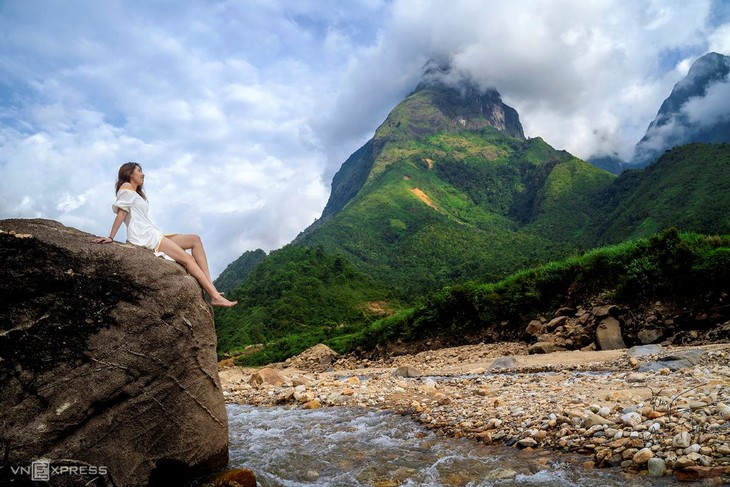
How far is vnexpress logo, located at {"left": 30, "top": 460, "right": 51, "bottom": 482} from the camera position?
15.8 ft

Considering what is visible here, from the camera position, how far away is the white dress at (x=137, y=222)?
7137mm

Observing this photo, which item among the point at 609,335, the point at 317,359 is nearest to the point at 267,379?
the point at 317,359

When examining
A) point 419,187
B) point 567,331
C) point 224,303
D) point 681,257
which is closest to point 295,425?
point 224,303

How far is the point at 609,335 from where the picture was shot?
602 inches

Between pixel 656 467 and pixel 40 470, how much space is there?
6.93 metres

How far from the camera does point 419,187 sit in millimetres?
145500

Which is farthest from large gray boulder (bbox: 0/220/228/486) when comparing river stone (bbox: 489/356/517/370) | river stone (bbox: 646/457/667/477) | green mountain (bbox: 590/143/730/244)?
green mountain (bbox: 590/143/730/244)

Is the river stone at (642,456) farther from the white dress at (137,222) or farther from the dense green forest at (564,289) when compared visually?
the dense green forest at (564,289)

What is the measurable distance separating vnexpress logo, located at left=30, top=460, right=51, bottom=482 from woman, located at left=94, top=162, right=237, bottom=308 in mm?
2938

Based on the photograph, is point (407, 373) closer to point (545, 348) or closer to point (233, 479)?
point (545, 348)

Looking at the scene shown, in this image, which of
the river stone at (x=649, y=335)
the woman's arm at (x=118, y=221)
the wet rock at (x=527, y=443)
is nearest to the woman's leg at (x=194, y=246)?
the woman's arm at (x=118, y=221)

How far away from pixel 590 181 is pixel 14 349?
14428 centimetres

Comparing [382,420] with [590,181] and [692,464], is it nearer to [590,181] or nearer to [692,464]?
[692,464]

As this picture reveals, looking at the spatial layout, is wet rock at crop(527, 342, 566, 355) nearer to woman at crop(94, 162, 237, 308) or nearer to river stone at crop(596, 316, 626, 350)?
river stone at crop(596, 316, 626, 350)
